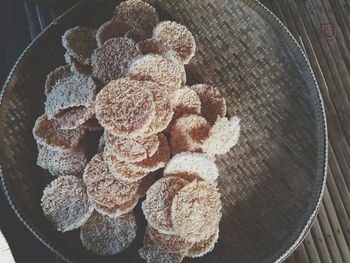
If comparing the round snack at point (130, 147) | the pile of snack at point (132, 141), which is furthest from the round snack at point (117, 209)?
the round snack at point (130, 147)

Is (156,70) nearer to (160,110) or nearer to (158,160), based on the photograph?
(160,110)

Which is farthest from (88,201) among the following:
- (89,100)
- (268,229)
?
(268,229)

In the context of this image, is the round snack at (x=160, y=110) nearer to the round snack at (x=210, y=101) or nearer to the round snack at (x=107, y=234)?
the round snack at (x=210, y=101)

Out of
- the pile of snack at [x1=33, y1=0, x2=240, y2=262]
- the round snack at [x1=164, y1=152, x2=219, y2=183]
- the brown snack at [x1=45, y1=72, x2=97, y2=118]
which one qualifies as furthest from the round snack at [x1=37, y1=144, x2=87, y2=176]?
the round snack at [x1=164, y1=152, x2=219, y2=183]

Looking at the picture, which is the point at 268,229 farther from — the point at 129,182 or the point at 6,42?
the point at 6,42

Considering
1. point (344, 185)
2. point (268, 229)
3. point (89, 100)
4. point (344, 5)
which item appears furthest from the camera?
point (344, 5)

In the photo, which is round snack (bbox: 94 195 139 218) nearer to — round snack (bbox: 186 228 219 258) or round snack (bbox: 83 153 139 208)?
round snack (bbox: 83 153 139 208)
